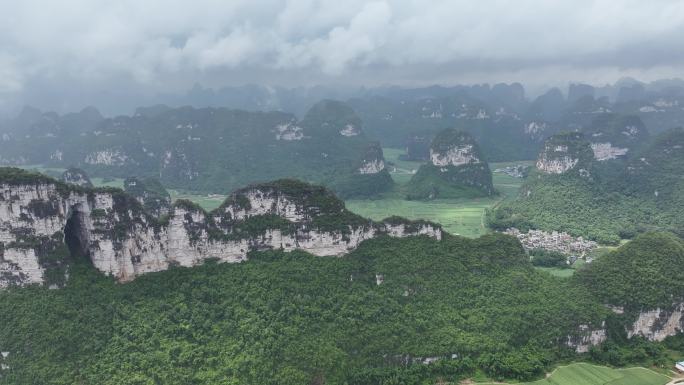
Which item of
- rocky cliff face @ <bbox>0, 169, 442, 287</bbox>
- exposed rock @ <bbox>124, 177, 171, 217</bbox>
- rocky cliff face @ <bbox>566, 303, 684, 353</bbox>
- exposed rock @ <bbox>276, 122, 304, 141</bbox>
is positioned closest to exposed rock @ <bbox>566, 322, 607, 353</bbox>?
rocky cliff face @ <bbox>566, 303, 684, 353</bbox>

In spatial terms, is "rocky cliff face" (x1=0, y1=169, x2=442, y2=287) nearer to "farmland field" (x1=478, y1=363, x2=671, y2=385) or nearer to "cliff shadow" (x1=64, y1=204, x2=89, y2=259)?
"cliff shadow" (x1=64, y1=204, x2=89, y2=259)

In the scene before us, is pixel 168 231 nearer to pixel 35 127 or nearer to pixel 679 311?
pixel 679 311

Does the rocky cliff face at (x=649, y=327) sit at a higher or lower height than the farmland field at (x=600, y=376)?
higher

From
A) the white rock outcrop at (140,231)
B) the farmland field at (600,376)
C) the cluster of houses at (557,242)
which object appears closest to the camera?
the white rock outcrop at (140,231)

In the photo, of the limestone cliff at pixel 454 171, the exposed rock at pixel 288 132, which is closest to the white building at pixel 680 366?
the limestone cliff at pixel 454 171

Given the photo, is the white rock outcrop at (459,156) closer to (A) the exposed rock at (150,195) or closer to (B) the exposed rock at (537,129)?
(A) the exposed rock at (150,195)

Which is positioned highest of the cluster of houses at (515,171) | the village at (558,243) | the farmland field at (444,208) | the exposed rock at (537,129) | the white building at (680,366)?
the exposed rock at (537,129)

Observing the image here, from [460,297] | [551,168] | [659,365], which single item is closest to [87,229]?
[460,297]
